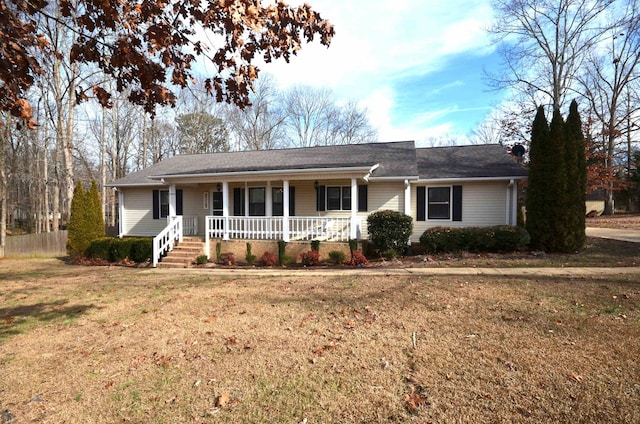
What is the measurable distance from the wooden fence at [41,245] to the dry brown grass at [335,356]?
40.9 ft

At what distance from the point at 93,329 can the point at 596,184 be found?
85.9ft

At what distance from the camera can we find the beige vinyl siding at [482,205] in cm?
1280

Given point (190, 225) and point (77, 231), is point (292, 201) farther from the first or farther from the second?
point (77, 231)

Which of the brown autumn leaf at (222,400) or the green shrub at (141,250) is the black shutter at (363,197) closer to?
the green shrub at (141,250)

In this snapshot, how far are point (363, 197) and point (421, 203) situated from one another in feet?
8.01

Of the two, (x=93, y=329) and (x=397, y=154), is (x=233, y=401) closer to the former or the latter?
(x=93, y=329)

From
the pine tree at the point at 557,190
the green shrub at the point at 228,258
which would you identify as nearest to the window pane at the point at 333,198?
the green shrub at the point at 228,258

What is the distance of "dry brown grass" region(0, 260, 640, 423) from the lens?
9.41 ft

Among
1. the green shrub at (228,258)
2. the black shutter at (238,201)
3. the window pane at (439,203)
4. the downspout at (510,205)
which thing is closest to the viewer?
the green shrub at (228,258)

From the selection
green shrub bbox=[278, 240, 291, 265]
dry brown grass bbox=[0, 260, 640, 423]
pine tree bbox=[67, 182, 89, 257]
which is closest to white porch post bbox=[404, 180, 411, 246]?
green shrub bbox=[278, 240, 291, 265]

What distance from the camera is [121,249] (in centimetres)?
1298

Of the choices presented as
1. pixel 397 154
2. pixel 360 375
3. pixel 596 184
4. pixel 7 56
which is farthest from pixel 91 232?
pixel 596 184

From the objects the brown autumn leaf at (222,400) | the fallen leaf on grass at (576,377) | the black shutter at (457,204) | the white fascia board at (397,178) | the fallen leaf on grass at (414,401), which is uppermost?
the white fascia board at (397,178)

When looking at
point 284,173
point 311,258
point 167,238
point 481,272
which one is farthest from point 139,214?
point 481,272
